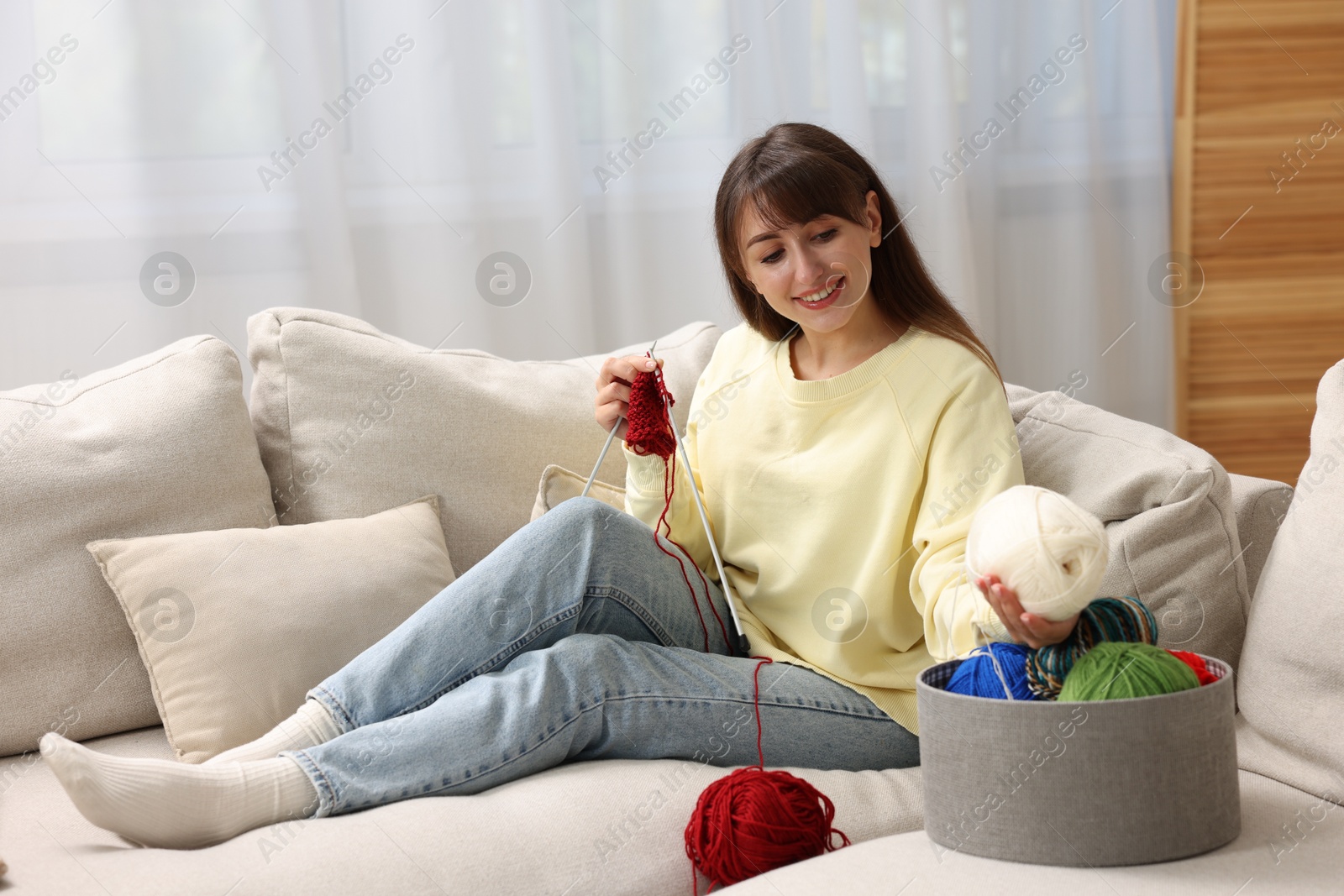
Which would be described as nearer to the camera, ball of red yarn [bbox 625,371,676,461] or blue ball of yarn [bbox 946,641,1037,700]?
blue ball of yarn [bbox 946,641,1037,700]

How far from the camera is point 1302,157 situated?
8.52ft

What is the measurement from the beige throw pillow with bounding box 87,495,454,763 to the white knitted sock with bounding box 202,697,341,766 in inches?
6.5

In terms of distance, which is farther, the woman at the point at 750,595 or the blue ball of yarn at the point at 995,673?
the woman at the point at 750,595

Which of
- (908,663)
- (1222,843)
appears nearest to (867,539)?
(908,663)

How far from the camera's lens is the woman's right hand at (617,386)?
1.47 metres

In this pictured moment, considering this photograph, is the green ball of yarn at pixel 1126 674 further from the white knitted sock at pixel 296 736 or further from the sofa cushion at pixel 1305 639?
the white knitted sock at pixel 296 736

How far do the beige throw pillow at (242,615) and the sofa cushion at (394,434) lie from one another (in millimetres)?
148

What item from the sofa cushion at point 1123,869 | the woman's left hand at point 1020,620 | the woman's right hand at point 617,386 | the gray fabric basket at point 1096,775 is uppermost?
the woman's right hand at point 617,386

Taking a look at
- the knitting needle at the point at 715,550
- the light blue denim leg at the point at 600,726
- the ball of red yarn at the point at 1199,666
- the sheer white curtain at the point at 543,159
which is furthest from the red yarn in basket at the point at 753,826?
the sheer white curtain at the point at 543,159

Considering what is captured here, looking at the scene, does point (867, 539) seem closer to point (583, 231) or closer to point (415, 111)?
point (583, 231)

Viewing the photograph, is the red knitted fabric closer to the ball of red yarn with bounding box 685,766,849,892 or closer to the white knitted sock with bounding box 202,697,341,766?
the ball of red yarn with bounding box 685,766,849,892

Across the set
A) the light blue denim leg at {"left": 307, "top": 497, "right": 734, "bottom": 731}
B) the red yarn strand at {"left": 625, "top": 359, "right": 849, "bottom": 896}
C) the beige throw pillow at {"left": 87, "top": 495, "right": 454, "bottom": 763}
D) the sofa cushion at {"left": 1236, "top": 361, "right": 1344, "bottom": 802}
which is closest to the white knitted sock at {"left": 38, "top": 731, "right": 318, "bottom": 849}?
the light blue denim leg at {"left": 307, "top": 497, "right": 734, "bottom": 731}

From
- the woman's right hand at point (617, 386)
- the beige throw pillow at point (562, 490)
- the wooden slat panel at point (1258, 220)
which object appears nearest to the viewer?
the woman's right hand at point (617, 386)

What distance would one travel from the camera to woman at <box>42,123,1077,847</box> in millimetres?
1134
